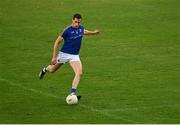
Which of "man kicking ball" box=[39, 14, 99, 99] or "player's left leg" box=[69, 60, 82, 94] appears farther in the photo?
"man kicking ball" box=[39, 14, 99, 99]

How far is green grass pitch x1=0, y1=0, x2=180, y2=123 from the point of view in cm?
2116

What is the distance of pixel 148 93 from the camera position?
77.6 ft

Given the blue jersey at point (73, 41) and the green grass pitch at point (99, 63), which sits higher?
the blue jersey at point (73, 41)

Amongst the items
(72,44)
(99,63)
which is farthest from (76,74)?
(99,63)

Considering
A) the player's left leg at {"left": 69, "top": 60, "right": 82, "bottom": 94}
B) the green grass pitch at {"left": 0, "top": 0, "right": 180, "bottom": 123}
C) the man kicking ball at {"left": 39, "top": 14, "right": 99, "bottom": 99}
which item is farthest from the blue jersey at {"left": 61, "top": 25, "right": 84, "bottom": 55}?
the green grass pitch at {"left": 0, "top": 0, "right": 180, "bottom": 123}

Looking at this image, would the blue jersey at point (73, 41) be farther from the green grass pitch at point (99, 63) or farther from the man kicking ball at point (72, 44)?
the green grass pitch at point (99, 63)

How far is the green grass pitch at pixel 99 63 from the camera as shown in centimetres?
2116

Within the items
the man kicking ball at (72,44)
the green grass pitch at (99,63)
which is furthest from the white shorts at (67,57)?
the green grass pitch at (99,63)

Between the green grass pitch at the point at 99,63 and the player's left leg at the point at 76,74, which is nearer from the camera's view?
the green grass pitch at the point at 99,63

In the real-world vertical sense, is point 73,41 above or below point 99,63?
above

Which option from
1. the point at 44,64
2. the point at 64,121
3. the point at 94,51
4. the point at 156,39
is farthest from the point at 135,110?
the point at 156,39

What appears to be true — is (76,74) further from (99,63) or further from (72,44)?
(99,63)

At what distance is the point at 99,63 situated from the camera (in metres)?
29.4

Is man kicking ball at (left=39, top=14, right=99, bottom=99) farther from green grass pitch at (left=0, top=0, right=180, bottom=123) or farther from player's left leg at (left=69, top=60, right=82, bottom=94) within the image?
green grass pitch at (left=0, top=0, right=180, bottom=123)
